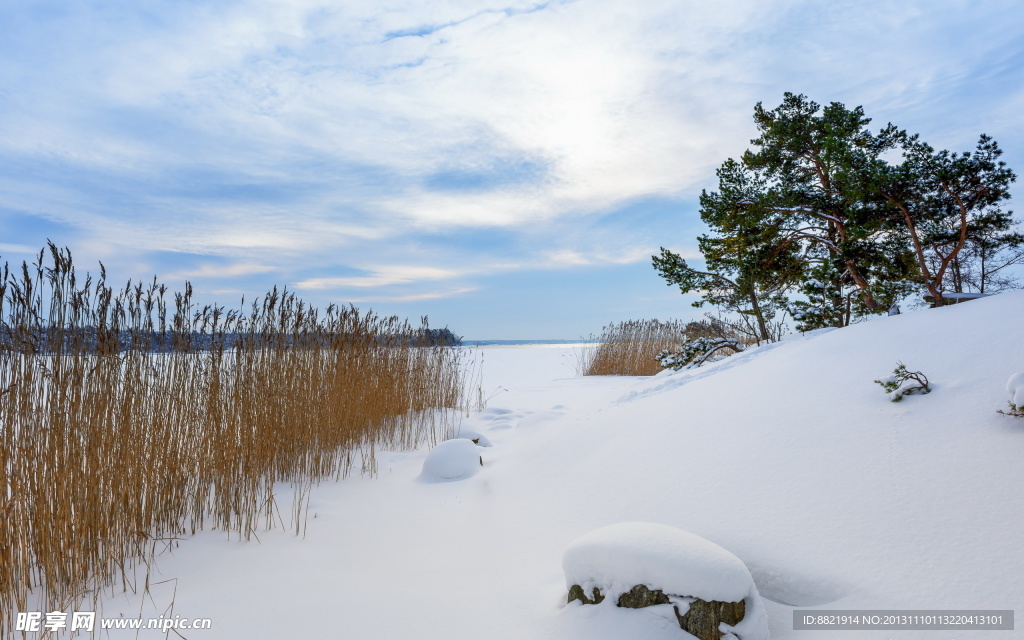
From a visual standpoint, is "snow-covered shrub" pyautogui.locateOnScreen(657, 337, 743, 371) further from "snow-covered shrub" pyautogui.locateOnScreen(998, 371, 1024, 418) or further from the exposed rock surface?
the exposed rock surface

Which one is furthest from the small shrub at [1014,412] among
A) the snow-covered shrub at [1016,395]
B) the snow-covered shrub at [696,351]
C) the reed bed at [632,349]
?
the reed bed at [632,349]

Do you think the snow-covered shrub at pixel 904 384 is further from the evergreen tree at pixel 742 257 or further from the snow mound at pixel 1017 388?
the evergreen tree at pixel 742 257

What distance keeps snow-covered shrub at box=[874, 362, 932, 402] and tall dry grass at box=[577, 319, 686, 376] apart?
28.1ft

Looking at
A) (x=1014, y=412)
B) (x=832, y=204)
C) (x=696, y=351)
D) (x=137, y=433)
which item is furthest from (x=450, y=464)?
(x=832, y=204)

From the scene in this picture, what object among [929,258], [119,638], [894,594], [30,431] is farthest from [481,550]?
[929,258]

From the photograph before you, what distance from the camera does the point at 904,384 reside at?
2.59 m

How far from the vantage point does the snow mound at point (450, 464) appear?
395cm

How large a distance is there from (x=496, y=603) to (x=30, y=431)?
1.99 meters

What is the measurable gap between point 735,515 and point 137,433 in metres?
2.80

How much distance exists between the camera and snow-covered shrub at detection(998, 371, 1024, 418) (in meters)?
2.08

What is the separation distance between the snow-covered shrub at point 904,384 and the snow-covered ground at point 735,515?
A: 62 millimetres

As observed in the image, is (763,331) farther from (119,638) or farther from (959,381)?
(119,638)

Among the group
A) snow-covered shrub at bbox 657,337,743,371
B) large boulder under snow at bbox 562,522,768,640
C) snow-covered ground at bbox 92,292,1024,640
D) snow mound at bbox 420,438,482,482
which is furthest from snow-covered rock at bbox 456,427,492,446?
large boulder under snow at bbox 562,522,768,640

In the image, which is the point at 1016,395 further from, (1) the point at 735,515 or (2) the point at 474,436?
(2) the point at 474,436
